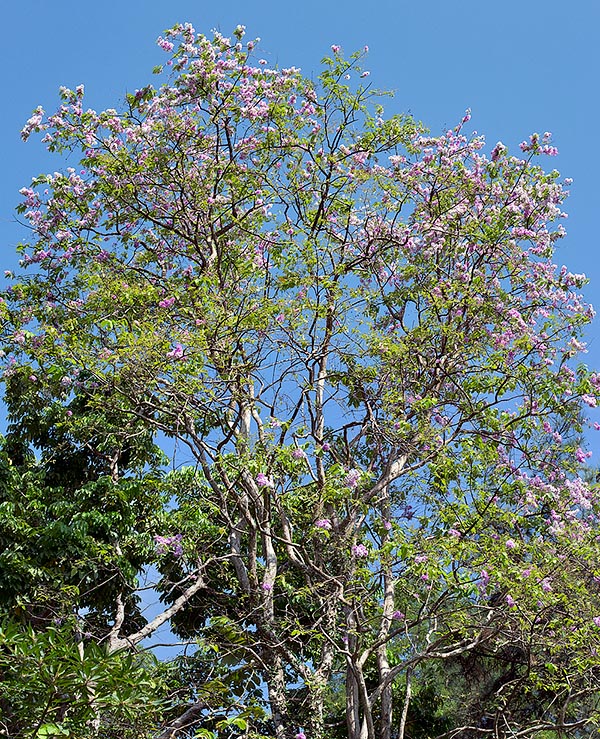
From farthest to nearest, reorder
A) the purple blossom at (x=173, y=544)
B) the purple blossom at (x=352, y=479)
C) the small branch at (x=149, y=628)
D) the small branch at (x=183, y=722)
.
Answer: the small branch at (x=149, y=628)
the purple blossom at (x=173, y=544)
the purple blossom at (x=352, y=479)
the small branch at (x=183, y=722)

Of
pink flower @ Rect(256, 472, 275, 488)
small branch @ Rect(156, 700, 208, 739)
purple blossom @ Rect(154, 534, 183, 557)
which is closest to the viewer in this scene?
small branch @ Rect(156, 700, 208, 739)

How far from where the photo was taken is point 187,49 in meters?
8.27

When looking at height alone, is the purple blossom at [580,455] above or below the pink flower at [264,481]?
below

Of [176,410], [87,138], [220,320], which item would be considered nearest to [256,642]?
[176,410]

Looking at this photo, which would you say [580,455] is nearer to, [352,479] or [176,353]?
[352,479]

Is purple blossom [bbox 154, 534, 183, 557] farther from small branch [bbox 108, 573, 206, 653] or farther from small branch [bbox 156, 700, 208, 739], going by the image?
small branch [bbox 156, 700, 208, 739]

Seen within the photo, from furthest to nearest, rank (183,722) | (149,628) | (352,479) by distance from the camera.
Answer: (149,628)
(183,722)
(352,479)

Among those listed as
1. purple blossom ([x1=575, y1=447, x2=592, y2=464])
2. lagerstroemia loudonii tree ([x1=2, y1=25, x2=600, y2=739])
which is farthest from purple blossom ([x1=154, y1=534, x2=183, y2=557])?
purple blossom ([x1=575, y1=447, x2=592, y2=464])

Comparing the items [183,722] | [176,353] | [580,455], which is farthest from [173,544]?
[580,455]

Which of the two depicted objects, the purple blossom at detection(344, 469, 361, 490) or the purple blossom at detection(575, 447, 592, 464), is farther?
the purple blossom at detection(575, 447, 592, 464)

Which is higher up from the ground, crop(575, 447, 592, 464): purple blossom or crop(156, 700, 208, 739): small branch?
crop(575, 447, 592, 464): purple blossom

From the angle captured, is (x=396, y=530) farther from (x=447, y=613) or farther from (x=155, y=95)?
(x=155, y=95)

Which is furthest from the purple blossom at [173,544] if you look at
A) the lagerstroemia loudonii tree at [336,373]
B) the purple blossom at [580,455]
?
the purple blossom at [580,455]

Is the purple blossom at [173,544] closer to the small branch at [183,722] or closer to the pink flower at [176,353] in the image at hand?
the small branch at [183,722]
